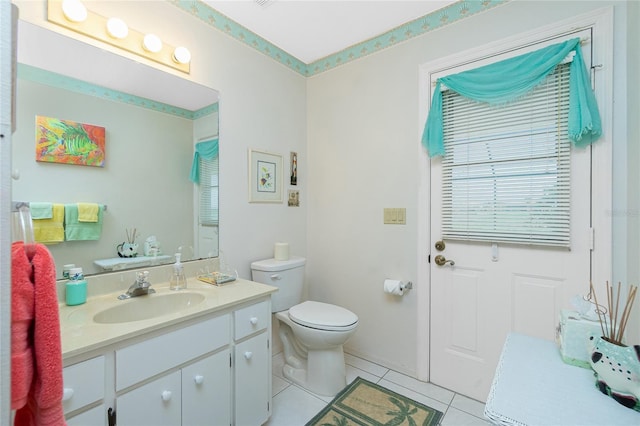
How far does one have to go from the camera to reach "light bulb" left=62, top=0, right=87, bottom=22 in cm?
127

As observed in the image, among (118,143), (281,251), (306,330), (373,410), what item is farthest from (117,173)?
(373,410)

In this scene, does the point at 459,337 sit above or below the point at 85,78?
below

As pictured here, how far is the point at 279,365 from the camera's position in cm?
220

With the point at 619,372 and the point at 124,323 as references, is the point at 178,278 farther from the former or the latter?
the point at 619,372

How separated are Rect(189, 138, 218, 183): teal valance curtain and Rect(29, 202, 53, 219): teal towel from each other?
674 millimetres

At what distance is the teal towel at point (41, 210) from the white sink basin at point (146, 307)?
49 cm

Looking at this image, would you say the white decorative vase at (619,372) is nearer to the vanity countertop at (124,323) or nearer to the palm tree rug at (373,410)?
the palm tree rug at (373,410)

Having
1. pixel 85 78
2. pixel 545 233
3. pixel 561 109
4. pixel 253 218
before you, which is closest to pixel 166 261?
pixel 253 218

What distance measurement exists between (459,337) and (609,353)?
4.02 feet

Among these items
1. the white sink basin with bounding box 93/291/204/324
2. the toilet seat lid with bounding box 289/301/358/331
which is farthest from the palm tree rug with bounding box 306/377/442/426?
the white sink basin with bounding box 93/291/204/324

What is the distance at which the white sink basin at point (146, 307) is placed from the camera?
126cm

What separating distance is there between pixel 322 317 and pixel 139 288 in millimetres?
1064

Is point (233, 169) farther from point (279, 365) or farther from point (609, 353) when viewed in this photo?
point (609, 353)

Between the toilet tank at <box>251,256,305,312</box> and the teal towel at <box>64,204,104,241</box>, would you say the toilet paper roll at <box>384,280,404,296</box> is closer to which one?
the toilet tank at <box>251,256,305,312</box>
